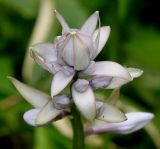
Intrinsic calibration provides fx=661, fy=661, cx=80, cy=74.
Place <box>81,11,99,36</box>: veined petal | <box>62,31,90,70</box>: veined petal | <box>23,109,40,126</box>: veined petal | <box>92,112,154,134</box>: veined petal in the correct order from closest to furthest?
<box>62,31,90,70</box>: veined petal < <box>81,11,99,36</box>: veined petal < <box>23,109,40,126</box>: veined petal < <box>92,112,154,134</box>: veined petal

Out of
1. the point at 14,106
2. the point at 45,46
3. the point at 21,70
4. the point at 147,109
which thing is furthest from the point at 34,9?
the point at 45,46

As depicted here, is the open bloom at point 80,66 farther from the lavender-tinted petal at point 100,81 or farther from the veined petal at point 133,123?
→ the veined petal at point 133,123

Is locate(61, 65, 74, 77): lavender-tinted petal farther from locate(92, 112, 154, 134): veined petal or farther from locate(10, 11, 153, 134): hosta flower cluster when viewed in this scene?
locate(92, 112, 154, 134): veined petal

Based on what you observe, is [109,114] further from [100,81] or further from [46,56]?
[46,56]

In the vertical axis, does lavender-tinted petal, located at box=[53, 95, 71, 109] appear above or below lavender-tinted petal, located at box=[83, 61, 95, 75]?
below

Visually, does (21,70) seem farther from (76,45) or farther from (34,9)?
(76,45)

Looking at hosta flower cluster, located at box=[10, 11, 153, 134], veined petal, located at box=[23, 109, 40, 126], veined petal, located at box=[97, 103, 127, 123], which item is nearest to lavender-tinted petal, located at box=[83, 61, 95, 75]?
hosta flower cluster, located at box=[10, 11, 153, 134]

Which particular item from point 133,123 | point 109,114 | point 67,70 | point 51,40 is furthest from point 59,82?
point 51,40
